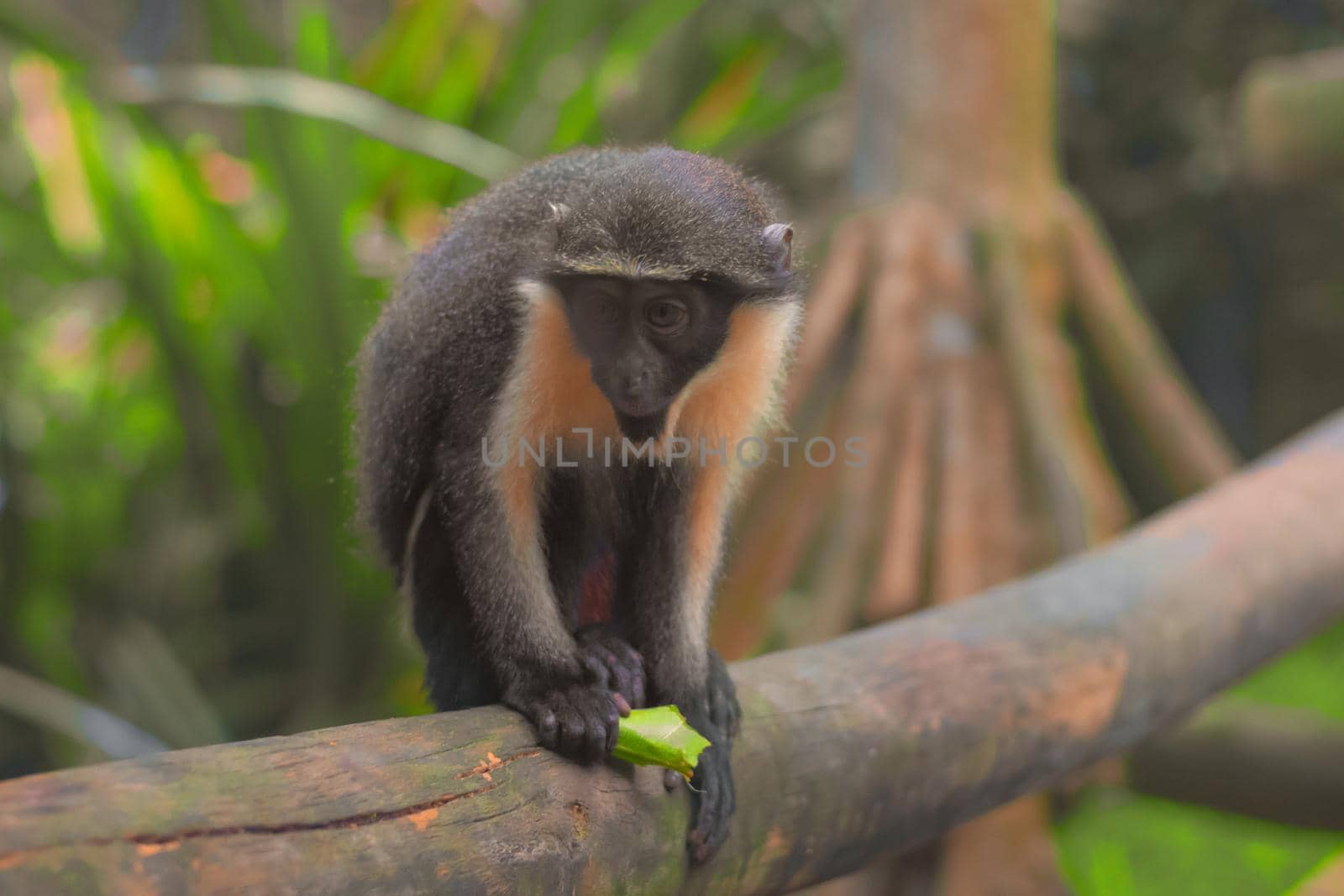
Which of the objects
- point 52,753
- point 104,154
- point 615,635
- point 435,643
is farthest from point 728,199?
point 52,753

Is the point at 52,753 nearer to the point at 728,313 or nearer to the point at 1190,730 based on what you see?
the point at 728,313

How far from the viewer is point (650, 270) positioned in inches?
81.4

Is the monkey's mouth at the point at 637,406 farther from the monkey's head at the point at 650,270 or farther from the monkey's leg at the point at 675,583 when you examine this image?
the monkey's leg at the point at 675,583

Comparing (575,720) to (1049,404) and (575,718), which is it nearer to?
(575,718)

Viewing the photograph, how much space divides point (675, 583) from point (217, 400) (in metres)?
2.75

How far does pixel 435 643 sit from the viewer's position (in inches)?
90.0

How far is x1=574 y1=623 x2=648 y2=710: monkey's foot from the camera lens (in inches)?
79.7

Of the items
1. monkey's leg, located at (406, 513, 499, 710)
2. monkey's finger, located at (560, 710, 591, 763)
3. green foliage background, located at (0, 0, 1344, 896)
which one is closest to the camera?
monkey's finger, located at (560, 710, 591, 763)

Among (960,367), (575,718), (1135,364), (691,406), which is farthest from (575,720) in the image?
(1135,364)

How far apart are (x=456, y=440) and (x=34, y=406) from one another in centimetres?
336

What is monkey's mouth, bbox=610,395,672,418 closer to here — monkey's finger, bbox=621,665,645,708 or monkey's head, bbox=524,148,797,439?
monkey's head, bbox=524,148,797,439

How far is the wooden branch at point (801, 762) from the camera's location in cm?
116

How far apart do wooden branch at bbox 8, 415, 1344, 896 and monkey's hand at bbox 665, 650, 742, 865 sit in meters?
0.02

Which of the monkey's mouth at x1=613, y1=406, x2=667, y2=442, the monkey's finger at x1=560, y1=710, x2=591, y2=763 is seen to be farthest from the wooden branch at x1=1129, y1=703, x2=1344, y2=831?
the monkey's finger at x1=560, y1=710, x2=591, y2=763
